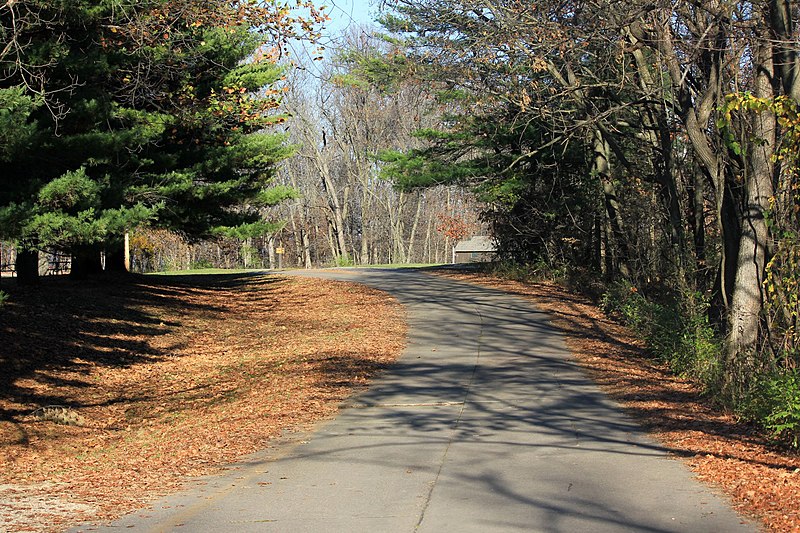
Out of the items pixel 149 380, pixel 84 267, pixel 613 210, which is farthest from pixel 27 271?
pixel 613 210

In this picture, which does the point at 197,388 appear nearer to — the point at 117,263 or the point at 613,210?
the point at 613,210

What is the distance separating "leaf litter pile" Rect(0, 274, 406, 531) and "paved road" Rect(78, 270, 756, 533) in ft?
2.44

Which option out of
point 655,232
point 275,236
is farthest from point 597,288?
point 275,236

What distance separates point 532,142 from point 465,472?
818 inches

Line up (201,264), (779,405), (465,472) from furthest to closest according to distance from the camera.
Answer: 1. (201,264)
2. (779,405)
3. (465,472)

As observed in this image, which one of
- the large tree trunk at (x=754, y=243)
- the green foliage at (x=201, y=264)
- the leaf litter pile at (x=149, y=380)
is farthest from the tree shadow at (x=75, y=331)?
the green foliage at (x=201, y=264)

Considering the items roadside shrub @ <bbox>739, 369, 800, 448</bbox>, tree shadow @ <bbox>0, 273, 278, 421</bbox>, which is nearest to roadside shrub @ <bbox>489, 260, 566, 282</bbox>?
tree shadow @ <bbox>0, 273, 278, 421</bbox>

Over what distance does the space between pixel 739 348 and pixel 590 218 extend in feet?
45.6

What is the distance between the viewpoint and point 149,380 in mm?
15297

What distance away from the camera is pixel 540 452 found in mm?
8742

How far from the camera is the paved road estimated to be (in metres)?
6.40

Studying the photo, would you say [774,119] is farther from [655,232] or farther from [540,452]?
[655,232]

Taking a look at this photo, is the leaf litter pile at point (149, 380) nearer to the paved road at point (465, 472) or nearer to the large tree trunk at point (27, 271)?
the large tree trunk at point (27, 271)

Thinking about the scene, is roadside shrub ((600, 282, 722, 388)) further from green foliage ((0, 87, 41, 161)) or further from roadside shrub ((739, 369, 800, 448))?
green foliage ((0, 87, 41, 161))
